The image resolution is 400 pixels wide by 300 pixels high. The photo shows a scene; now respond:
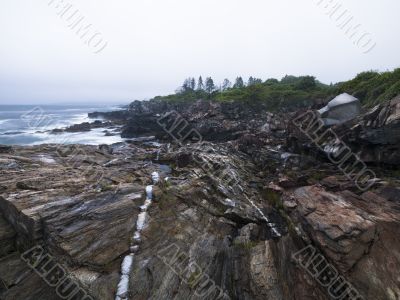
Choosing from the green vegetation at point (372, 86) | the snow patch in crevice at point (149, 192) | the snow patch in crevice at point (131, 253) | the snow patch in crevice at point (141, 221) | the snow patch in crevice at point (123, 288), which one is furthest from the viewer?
the green vegetation at point (372, 86)

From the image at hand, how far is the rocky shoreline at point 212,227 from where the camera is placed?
35.0 feet

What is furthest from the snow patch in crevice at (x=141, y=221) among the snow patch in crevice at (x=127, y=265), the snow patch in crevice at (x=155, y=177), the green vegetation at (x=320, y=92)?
the green vegetation at (x=320, y=92)

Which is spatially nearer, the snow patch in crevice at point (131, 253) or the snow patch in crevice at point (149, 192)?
the snow patch in crevice at point (131, 253)

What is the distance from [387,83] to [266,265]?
31.4 metres

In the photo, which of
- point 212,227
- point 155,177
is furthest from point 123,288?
point 155,177

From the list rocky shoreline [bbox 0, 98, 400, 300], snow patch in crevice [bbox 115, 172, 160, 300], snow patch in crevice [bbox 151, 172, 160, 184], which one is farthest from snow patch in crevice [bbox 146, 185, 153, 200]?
snow patch in crevice [bbox 151, 172, 160, 184]

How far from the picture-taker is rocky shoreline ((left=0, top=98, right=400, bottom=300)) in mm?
10656

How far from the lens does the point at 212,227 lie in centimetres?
1560

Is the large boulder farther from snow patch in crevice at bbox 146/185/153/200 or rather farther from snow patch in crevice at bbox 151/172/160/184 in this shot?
snow patch in crevice at bbox 146/185/153/200

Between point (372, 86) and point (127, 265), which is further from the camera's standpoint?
point (372, 86)

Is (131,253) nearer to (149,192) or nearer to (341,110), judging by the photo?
(149,192)

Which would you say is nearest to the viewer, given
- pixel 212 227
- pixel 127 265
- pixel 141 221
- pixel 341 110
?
pixel 127 265

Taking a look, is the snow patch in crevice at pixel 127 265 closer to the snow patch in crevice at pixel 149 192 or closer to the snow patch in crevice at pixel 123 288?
the snow patch in crevice at pixel 123 288

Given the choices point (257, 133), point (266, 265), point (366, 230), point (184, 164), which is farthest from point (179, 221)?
point (257, 133)
